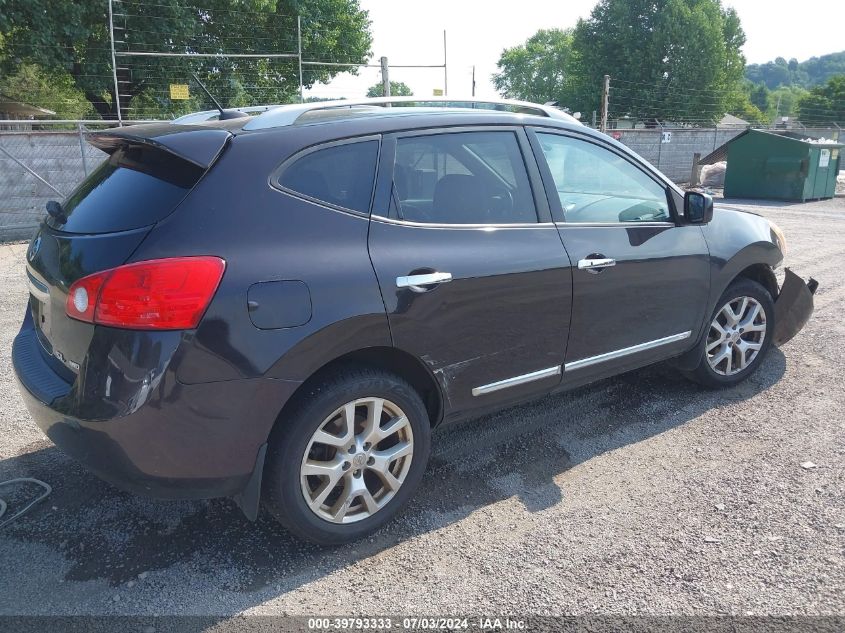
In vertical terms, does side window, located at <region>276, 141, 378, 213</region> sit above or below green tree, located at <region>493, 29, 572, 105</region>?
below

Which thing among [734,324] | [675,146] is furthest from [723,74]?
[734,324]

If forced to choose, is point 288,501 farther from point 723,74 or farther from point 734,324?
point 723,74

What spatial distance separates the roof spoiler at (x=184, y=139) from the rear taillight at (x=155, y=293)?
0.44m

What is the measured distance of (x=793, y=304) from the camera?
4.77m

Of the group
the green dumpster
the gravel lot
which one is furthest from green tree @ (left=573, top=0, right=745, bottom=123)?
the gravel lot

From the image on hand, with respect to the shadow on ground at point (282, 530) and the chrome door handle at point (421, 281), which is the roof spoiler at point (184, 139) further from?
the shadow on ground at point (282, 530)

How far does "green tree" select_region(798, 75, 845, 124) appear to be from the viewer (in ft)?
228

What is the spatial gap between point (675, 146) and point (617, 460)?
23681mm

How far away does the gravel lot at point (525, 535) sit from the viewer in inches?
99.0

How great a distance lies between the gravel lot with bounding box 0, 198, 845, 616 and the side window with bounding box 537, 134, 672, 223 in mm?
1249

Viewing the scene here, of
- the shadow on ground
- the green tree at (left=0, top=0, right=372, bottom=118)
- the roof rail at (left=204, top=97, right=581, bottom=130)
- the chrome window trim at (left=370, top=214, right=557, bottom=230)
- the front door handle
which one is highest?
the green tree at (left=0, top=0, right=372, bottom=118)

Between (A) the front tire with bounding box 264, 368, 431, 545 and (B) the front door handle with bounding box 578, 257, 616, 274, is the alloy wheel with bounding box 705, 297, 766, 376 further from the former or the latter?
(A) the front tire with bounding box 264, 368, 431, 545

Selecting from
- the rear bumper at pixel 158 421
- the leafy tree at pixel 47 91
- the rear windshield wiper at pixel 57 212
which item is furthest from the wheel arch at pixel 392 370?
the leafy tree at pixel 47 91

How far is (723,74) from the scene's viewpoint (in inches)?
1987
